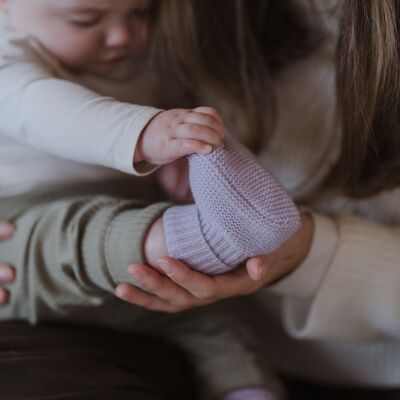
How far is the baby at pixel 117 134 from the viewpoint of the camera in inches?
22.3

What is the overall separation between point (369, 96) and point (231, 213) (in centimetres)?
22

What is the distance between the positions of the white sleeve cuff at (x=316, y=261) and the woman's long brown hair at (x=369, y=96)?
0.23 ft

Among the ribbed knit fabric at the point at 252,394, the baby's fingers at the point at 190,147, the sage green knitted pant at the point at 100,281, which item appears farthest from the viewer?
the ribbed knit fabric at the point at 252,394

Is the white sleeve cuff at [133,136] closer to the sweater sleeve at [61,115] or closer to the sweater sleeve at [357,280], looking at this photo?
the sweater sleeve at [61,115]

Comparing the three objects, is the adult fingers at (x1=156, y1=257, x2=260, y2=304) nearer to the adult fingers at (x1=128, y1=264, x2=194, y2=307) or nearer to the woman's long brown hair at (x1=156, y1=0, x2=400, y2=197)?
the adult fingers at (x1=128, y1=264, x2=194, y2=307)

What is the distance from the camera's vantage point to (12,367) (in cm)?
64

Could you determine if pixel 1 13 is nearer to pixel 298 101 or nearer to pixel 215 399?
pixel 298 101

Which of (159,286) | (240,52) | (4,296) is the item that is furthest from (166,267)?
(240,52)

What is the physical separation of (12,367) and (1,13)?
1.31 ft

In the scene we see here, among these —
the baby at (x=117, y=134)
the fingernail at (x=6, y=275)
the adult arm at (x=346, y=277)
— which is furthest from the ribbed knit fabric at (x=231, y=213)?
the fingernail at (x=6, y=275)

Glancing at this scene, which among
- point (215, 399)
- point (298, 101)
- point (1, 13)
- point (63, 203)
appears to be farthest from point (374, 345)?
point (1, 13)

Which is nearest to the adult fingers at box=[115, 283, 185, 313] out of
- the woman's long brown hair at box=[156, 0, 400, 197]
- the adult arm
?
the adult arm

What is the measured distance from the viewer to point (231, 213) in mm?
571

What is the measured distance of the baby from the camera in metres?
0.57
